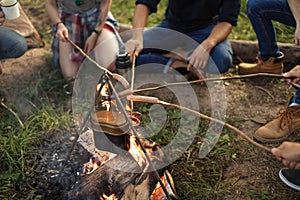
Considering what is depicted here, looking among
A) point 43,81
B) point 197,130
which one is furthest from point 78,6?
point 197,130

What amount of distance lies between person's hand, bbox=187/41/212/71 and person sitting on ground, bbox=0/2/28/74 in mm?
1374

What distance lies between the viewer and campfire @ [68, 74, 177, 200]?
6.25 feet

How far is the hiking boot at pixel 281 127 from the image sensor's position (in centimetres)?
253

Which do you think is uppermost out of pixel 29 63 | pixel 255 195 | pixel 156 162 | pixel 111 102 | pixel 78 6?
pixel 78 6

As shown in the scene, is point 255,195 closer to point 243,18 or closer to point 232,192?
point 232,192

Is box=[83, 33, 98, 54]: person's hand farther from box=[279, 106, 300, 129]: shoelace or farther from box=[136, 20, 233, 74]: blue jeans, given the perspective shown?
box=[279, 106, 300, 129]: shoelace

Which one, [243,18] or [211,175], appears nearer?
[211,175]

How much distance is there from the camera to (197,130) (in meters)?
2.70

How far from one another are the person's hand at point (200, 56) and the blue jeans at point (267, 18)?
0.40 metres

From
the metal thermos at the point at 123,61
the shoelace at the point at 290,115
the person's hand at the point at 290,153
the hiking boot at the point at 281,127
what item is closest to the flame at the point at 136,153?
the metal thermos at the point at 123,61

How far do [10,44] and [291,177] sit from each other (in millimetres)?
2291

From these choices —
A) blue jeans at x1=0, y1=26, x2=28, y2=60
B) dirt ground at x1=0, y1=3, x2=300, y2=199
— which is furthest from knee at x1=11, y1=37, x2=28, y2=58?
dirt ground at x1=0, y1=3, x2=300, y2=199

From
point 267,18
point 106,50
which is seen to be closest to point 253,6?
point 267,18

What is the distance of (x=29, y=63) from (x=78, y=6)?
0.72 meters
